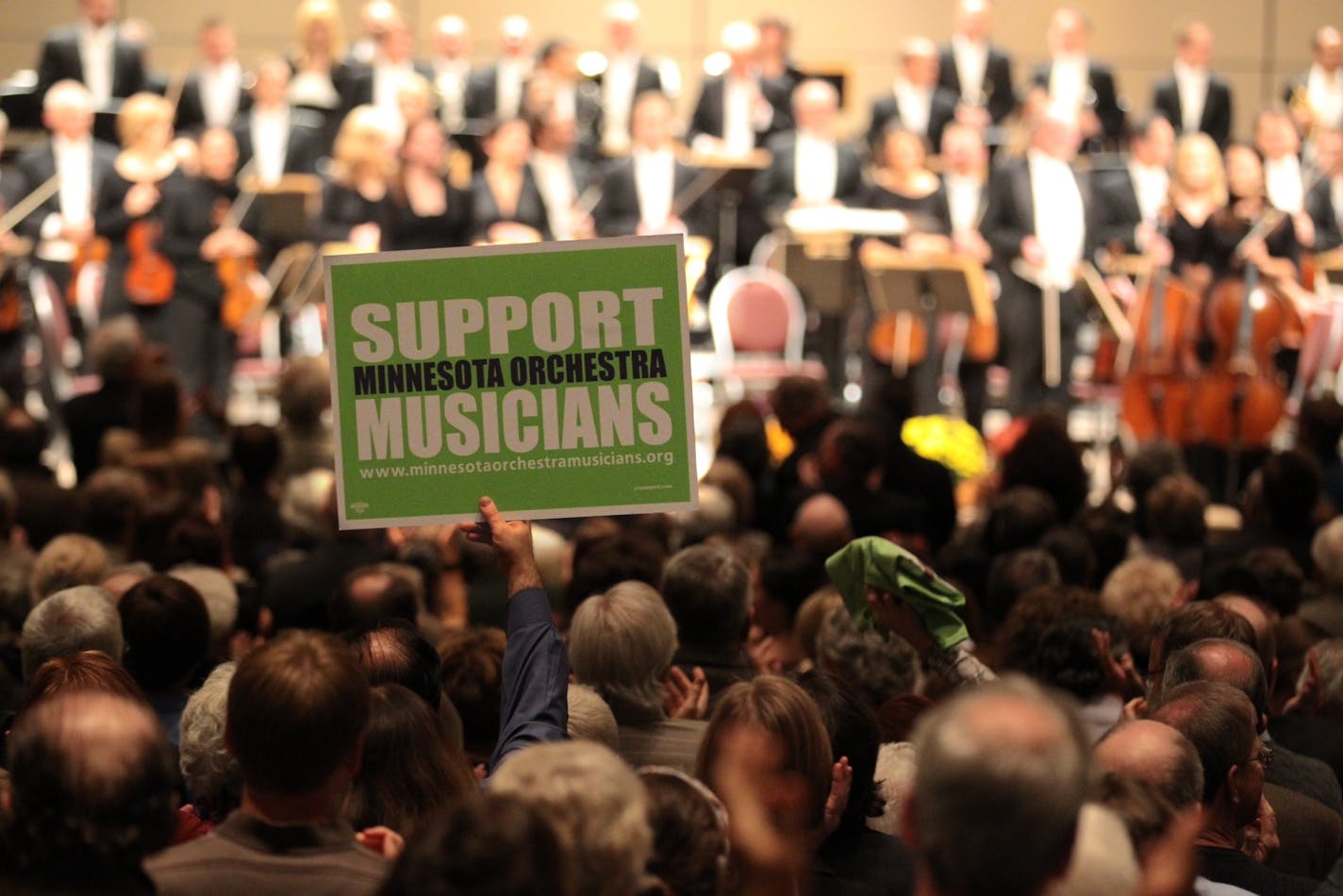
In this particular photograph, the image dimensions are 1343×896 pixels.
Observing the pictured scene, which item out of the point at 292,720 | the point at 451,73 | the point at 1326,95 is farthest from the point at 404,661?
the point at 1326,95

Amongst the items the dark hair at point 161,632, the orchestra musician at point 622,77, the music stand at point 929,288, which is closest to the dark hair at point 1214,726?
the dark hair at point 161,632

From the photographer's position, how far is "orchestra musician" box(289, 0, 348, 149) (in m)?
10.9

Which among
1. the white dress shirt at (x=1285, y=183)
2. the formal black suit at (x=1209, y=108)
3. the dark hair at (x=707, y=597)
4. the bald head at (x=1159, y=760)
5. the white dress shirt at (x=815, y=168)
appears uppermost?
the formal black suit at (x=1209, y=108)

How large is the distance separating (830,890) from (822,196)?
804 centimetres

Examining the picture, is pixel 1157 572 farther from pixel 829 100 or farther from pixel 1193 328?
pixel 829 100

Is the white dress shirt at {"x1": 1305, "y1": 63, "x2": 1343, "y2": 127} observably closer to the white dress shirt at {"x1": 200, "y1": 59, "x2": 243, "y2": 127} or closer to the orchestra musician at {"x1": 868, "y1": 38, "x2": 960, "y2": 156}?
the orchestra musician at {"x1": 868, "y1": 38, "x2": 960, "y2": 156}

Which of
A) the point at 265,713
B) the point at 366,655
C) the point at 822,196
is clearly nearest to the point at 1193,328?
the point at 822,196

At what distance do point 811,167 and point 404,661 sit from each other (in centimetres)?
779

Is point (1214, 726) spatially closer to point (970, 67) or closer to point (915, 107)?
point (915, 107)

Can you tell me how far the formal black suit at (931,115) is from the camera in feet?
36.7

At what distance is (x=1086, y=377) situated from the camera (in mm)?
9070

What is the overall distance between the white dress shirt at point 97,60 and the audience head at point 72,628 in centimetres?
872

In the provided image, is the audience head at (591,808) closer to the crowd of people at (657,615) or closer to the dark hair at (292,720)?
the crowd of people at (657,615)

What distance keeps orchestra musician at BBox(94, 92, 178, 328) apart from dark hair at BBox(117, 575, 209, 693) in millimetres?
6285
